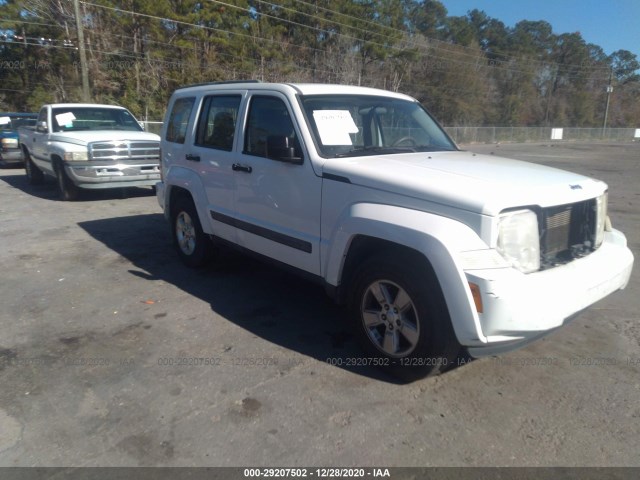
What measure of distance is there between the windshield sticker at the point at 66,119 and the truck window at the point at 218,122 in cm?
661

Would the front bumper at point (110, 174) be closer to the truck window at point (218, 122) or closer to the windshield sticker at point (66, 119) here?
the windshield sticker at point (66, 119)

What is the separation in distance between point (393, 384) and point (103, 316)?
2767mm

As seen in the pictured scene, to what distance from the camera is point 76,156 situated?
9.62 m

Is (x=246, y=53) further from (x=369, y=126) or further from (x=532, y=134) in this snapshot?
(x=369, y=126)

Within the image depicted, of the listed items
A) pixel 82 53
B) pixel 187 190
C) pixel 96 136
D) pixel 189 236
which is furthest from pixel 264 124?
pixel 82 53

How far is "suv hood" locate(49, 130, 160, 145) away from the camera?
9820 millimetres

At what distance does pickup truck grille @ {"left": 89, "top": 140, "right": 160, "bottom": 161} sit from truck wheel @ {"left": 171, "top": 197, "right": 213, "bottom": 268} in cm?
434

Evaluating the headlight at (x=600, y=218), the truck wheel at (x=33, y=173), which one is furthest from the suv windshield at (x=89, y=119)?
the headlight at (x=600, y=218)

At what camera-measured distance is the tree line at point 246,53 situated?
32469 millimetres

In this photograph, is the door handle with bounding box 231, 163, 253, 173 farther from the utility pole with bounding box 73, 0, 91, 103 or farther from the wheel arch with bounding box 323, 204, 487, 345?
the utility pole with bounding box 73, 0, 91, 103

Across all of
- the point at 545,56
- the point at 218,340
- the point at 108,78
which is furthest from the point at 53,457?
the point at 545,56

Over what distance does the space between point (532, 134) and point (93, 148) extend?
5569 cm

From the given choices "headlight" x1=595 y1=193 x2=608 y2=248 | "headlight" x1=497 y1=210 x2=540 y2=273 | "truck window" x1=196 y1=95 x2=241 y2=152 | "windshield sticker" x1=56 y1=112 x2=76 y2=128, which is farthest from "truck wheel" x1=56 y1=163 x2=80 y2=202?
"headlight" x1=595 y1=193 x2=608 y2=248

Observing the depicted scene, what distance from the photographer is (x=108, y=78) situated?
32812 millimetres
